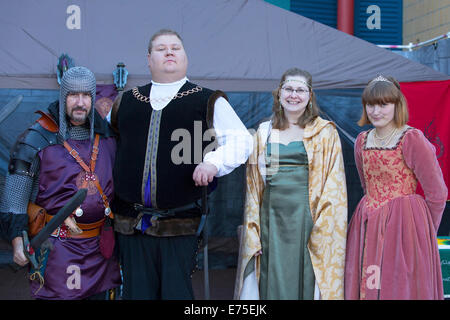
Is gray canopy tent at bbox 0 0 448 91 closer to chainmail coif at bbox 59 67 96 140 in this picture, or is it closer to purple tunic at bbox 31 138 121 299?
chainmail coif at bbox 59 67 96 140

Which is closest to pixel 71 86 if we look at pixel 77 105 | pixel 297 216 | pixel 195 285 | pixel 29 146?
pixel 77 105

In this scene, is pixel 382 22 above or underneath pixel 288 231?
above

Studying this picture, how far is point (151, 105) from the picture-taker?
2.24 metres

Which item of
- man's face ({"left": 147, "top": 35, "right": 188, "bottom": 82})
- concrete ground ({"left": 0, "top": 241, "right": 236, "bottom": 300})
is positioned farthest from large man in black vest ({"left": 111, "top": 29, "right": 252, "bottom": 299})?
concrete ground ({"left": 0, "top": 241, "right": 236, "bottom": 300})

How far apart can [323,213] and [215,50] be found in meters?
1.68

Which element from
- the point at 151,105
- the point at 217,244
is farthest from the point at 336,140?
the point at 217,244

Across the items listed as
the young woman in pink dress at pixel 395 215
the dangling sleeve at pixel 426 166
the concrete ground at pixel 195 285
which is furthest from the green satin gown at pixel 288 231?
the concrete ground at pixel 195 285

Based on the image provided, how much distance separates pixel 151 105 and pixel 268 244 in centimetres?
94

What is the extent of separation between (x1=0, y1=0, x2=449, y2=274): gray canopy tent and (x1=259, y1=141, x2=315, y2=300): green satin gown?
115 cm

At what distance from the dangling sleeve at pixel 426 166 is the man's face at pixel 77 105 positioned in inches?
64.3

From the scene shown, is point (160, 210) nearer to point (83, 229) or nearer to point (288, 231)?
point (83, 229)

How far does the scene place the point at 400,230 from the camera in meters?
2.41

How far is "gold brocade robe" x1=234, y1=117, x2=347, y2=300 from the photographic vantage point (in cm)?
241

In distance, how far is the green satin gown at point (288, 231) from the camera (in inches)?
96.1
